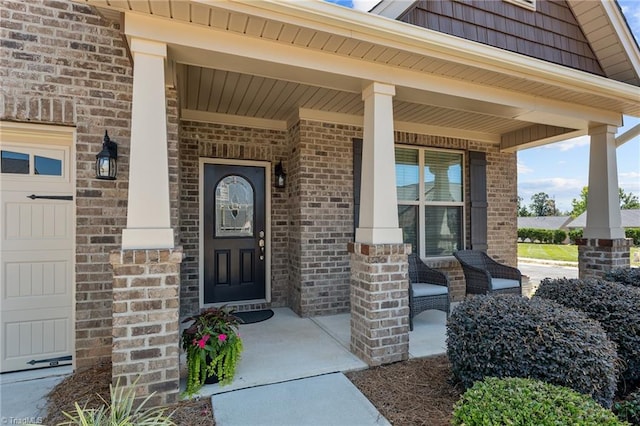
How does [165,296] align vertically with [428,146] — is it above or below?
below

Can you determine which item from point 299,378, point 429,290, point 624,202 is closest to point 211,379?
point 299,378

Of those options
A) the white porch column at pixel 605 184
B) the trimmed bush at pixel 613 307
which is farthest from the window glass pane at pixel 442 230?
the trimmed bush at pixel 613 307

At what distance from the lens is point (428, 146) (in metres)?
5.27

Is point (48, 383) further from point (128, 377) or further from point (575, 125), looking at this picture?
point (575, 125)

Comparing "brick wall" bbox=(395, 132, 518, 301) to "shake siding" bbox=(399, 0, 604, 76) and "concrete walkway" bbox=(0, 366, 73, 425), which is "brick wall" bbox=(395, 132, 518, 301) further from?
"concrete walkway" bbox=(0, 366, 73, 425)

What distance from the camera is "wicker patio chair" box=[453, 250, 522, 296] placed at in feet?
14.4

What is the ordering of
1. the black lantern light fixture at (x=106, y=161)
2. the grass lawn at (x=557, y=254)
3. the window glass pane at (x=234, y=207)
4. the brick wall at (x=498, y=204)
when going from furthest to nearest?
the grass lawn at (x=557, y=254)
the brick wall at (x=498, y=204)
the window glass pane at (x=234, y=207)
the black lantern light fixture at (x=106, y=161)

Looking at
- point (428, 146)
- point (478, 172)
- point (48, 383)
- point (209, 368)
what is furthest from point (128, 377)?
point (478, 172)

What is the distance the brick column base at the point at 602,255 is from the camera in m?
4.36

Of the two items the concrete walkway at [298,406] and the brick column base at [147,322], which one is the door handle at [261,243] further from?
the brick column base at [147,322]

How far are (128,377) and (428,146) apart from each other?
15.6ft

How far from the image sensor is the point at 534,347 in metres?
2.14

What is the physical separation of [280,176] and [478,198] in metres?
3.26

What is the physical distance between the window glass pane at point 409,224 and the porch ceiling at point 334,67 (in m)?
1.40
